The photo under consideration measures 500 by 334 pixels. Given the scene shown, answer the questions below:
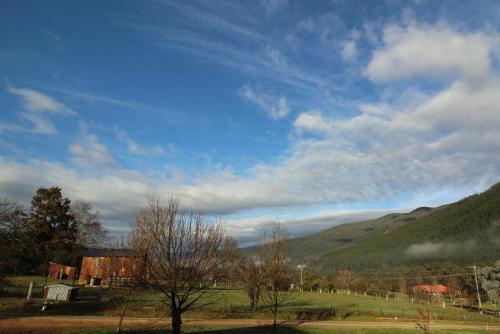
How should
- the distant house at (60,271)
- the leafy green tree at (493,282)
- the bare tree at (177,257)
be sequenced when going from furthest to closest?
1. the distant house at (60,271)
2. the leafy green tree at (493,282)
3. the bare tree at (177,257)

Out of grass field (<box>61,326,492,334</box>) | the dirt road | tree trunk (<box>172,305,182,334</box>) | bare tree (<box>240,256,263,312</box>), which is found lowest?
grass field (<box>61,326,492,334</box>)

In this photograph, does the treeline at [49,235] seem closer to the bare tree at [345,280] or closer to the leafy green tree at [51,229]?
the leafy green tree at [51,229]

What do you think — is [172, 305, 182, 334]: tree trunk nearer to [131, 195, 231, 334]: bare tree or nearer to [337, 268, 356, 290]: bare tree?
[131, 195, 231, 334]: bare tree

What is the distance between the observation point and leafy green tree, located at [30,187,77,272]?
6159cm

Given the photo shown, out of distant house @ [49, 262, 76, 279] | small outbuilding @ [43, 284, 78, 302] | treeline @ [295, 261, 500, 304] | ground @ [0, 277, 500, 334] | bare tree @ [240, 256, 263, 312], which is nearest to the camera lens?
ground @ [0, 277, 500, 334]

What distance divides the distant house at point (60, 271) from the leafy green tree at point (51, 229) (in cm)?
88

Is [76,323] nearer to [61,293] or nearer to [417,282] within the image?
[61,293]

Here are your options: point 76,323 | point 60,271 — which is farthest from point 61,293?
point 60,271

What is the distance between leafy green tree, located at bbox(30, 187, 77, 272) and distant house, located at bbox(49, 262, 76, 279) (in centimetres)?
88

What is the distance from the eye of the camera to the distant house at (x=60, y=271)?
61.6 meters

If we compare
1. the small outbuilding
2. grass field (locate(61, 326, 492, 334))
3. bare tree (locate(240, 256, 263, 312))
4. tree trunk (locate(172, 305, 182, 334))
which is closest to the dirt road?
grass field (locate(61, 326, 492, 334))

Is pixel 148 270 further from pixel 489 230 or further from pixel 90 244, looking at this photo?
pixel 489 230

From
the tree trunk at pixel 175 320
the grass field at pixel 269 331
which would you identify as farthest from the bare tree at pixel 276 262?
the tree trunk at pixel 175 320

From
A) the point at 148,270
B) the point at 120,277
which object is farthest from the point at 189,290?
the point at 120,277
